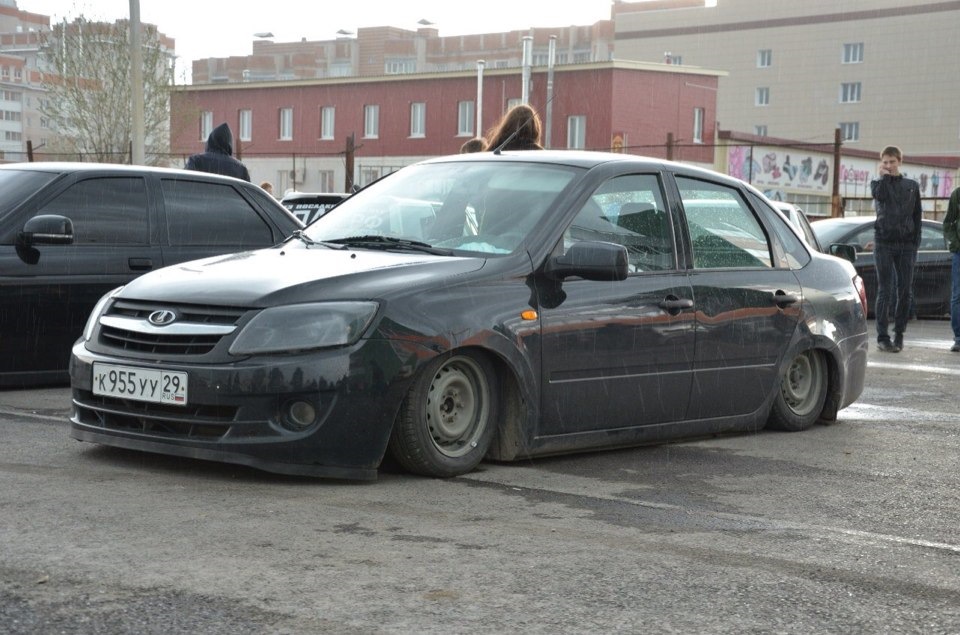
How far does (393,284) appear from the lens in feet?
19.9

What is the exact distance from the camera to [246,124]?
7344 cm

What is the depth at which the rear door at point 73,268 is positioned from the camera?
347 inches

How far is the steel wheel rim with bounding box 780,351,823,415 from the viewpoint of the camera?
27.1 ft

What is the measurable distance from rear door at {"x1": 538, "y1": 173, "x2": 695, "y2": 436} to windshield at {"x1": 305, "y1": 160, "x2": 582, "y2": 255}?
0.23 metres

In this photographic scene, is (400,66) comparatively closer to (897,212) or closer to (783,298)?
(897,212)

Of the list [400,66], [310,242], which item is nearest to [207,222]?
[310,242]

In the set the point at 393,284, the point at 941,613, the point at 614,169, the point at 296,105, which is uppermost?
the point at 296,105

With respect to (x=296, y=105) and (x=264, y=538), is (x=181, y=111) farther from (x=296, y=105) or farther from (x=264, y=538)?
(x=264, y=538)

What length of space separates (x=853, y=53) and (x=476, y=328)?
92001 millimetres

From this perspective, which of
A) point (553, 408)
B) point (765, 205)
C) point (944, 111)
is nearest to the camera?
point (553, 408)

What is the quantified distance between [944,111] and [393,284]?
289 feet

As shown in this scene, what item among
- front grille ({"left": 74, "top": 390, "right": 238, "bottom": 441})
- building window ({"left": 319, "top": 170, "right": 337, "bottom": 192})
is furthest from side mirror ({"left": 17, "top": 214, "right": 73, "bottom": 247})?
building window ({"left": 319, "top": 170, "right": 337, "bottom": 192})

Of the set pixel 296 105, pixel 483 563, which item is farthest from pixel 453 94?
pixel 483 563

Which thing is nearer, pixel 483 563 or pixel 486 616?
pixel 486 616
